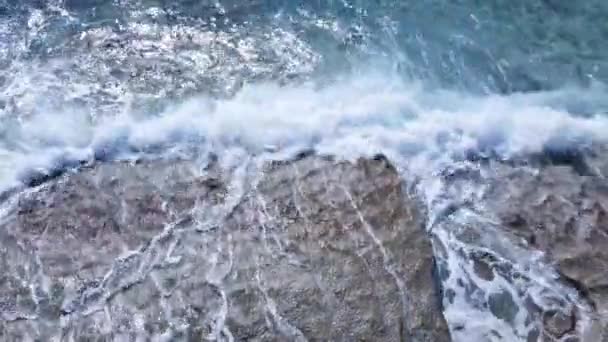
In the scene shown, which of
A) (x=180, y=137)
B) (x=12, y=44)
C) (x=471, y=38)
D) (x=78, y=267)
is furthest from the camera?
(x=471, y=38)

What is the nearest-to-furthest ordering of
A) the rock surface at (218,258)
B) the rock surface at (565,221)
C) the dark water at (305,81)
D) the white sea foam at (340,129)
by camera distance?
the rock surface at (218,258) < the rock surface at (565,221) < the white sea foam at (340,129) < the dark water at (305,81)

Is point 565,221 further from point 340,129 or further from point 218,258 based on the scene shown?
point 218,258

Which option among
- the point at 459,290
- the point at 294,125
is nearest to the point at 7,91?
the point at 294,125

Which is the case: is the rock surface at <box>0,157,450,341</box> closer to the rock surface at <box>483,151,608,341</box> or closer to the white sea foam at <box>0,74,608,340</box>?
the white sea foam at <box>0,74,608,340</box>

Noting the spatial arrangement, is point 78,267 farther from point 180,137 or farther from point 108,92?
point 108,92

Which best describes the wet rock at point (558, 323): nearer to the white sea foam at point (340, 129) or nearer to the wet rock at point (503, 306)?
the wet rock at point (503, 306)

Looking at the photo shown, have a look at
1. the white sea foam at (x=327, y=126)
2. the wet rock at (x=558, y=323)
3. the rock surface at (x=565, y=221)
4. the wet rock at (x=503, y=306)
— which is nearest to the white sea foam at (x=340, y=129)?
the white sea foam at (x=327, y=126)

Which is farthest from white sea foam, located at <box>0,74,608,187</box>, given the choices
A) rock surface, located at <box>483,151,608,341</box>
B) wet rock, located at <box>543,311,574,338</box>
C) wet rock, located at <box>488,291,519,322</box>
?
wet rock, located at <box>543,311,574,338</box>

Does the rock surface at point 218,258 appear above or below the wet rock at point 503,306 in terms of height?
above
